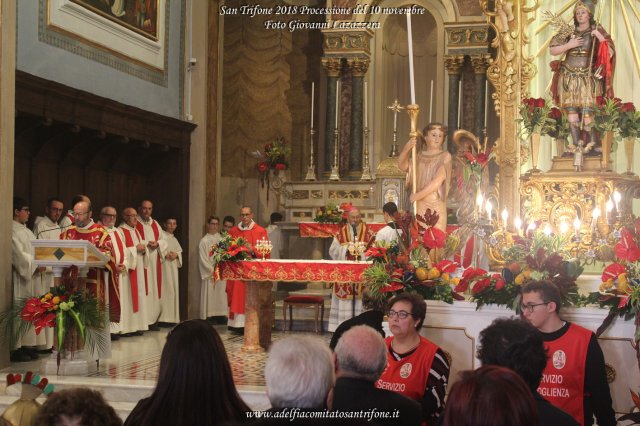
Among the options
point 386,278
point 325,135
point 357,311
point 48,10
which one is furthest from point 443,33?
point 386,278

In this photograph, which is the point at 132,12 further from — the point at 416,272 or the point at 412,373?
the point at 412,373

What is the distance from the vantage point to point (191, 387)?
10.0 ft

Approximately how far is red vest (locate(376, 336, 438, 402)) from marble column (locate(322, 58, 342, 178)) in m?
11.1

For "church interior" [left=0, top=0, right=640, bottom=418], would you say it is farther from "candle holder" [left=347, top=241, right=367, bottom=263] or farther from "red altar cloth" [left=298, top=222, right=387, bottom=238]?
"candle holder" [left=347, top=241, right=367, bottom=263]

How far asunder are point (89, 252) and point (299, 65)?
355 inches

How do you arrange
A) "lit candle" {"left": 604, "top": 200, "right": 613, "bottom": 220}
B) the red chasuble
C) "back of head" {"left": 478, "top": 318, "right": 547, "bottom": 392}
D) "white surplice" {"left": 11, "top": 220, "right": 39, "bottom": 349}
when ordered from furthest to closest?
the red chasuble < "white surplice" {"left": 11, "top": 220, "right": 39, "bottom": 349} < "lit candle" {"left": 604, "top": 200, "right": 613, "bottom": 220} < "back of head" {"left": 478, "top": 318, "right": 547, "bottom": 392}

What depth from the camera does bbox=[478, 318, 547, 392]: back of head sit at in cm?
348

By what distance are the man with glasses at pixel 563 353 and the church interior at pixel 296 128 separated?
1000 millimetres

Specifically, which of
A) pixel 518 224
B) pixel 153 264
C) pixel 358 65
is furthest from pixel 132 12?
pixel 518 224

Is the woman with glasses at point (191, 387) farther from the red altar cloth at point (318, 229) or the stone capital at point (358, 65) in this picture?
the stone capital at point (358, 65)

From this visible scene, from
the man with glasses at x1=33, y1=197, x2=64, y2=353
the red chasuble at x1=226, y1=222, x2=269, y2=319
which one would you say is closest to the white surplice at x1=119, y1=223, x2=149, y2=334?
the red chasuble at x1=226, y1=222, x2=269, y2=319

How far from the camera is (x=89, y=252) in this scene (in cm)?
868

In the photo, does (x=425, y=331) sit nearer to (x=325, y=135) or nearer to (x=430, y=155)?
(x=430, y=155)

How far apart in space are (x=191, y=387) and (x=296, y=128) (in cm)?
1398
